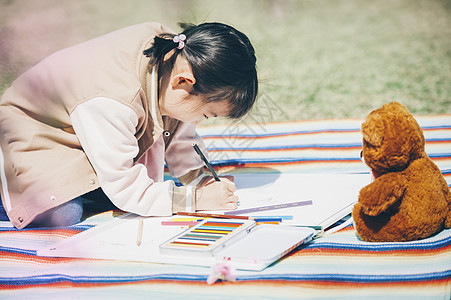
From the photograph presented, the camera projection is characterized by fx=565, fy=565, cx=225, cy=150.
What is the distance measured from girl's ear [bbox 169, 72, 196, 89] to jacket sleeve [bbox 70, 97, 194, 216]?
0.42ft

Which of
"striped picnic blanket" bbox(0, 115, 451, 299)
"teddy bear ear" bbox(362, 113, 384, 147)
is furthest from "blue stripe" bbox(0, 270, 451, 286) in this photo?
"teddy bear ear" bbox(362, 113, 384, 147)

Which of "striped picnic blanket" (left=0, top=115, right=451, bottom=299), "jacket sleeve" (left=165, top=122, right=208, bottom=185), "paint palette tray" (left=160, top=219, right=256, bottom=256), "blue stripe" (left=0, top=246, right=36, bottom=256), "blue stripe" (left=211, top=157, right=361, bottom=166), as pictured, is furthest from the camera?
"blue stripe" (left=211, top=157, right=361, bottom=166)

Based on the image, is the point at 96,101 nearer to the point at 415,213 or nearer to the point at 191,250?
the point at 191,250

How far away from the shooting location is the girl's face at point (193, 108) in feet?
4.18

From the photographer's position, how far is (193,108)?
4.23ft

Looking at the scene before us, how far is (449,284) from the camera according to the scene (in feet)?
2.86

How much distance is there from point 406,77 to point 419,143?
2.24 m

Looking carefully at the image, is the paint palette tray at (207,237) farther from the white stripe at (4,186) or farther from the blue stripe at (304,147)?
the blue stripe at (304,147)

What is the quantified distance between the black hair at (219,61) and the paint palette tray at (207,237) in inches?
11.4

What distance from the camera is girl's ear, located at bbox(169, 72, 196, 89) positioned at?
1250 mm

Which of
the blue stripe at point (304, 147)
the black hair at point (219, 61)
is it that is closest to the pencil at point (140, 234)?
the black hair at point (219, 61)

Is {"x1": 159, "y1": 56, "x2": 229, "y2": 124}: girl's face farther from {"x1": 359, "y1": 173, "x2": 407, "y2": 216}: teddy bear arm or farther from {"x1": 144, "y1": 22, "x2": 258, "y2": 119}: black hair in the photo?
{"x1": 359, "y1": 173, "x2": 407, "y2": 216}: teddy bear arm

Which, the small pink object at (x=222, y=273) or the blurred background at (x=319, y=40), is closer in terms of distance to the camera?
the small pink object at (x=222, y=273)

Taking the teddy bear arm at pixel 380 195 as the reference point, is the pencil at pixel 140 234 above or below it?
below
